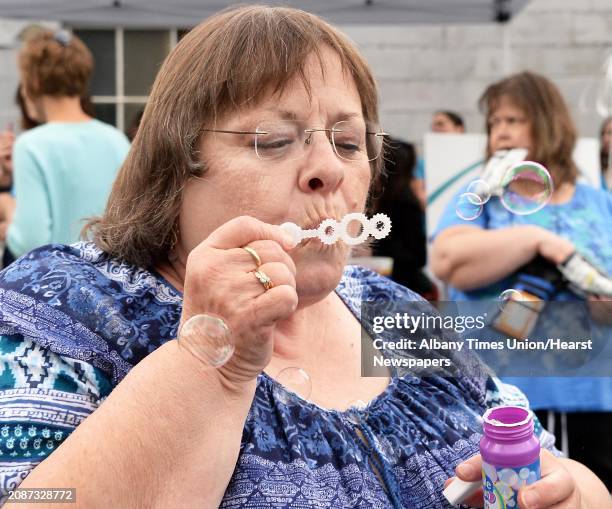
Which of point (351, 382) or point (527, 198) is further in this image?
point (527, 198)

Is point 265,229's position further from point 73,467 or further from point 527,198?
point 527,198

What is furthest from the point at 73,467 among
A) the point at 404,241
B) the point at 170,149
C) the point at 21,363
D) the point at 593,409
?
the point at 404,241

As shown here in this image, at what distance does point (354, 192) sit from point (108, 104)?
282 inches

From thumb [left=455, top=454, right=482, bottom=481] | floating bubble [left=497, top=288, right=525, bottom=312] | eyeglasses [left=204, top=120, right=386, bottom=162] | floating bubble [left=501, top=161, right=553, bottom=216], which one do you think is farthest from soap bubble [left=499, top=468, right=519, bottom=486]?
floating bubble [left=501, top=161, right=553, bottom=216]

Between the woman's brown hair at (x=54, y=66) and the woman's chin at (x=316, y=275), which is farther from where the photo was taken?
the woman's brown hair at (x=54, y=66)

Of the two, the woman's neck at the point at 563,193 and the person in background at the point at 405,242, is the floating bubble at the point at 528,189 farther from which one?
the person in background at the point at 405,242

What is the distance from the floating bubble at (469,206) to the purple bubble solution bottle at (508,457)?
667mm

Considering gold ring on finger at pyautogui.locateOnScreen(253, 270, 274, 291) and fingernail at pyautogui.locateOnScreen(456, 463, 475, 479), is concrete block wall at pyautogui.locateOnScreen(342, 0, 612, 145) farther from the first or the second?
gold ring on finger at pyautogui.locateOnScreen(253, 270, 274, 291)

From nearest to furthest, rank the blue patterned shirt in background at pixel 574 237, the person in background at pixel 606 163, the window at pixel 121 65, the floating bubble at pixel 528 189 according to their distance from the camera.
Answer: the floating bubble at pixel 528 189, the blue patterned shirt in background at pixel 574 237, the person in background at pixel 606 163, the window at pixel 121 65

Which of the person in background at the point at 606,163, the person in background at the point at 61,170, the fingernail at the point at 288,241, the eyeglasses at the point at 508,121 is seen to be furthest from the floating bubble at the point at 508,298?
the person in background at the point at 606,163

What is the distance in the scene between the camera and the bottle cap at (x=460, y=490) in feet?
4.24

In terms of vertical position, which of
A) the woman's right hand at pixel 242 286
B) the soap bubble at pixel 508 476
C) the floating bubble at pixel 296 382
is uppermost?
the woman's right hand at pixel 242 286

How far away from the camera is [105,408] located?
1.15 meters

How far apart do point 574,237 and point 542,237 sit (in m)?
0.28
